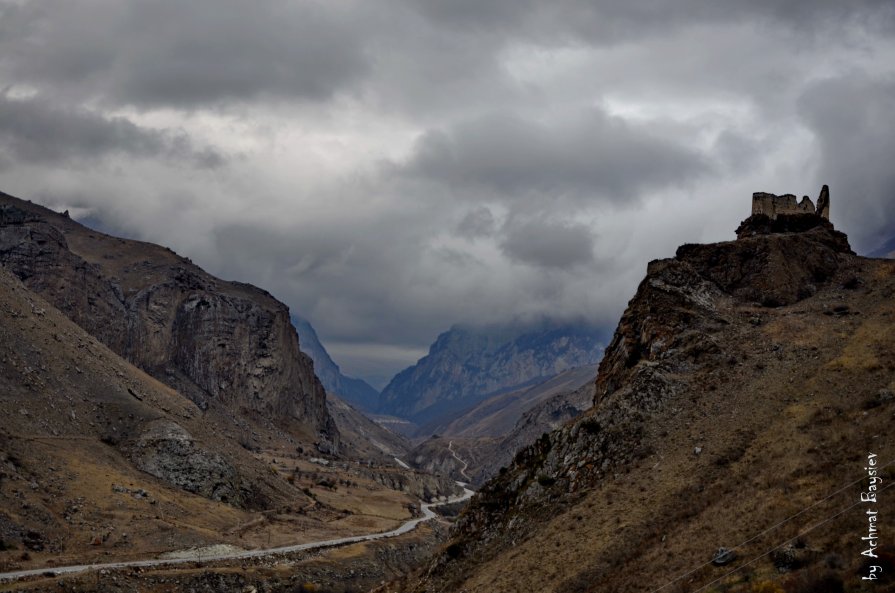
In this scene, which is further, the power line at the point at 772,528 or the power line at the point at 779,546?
the power line at the point at 772,528

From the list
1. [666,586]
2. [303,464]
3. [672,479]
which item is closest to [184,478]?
[303,464]

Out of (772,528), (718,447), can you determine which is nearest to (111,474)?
(718,447)

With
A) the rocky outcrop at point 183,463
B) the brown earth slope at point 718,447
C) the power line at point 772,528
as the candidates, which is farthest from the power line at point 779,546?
the rocky outcrop at point 183,463

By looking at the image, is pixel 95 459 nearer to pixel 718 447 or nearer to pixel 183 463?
pixel 183 463

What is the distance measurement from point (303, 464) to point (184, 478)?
2792 inches

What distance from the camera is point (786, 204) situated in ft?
251

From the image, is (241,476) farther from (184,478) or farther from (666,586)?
(666,586)

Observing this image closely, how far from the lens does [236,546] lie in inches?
3280

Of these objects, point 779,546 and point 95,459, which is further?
point 95,459

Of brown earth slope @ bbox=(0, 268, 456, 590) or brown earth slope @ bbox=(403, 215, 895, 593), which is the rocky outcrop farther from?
brown earth slope @ bbox=(403, 215, 895, 593)

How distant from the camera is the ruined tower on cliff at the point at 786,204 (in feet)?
250

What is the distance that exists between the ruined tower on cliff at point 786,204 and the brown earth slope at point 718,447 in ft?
19.9

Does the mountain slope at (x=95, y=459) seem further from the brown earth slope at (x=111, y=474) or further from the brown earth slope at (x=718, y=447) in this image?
the brown earth slope at (x=718, y=447)

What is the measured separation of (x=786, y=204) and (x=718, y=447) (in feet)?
141
